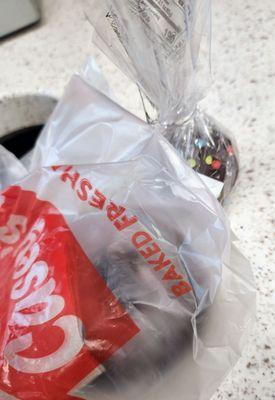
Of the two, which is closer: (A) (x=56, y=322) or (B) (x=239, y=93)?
(A) (x=56, y=322)

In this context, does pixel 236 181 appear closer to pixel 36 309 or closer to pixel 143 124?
pixel 143 124

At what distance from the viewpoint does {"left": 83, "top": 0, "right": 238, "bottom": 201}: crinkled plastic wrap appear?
1.26 ft

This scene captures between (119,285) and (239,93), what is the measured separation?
348 millimetres

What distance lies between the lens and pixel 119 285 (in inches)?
13.8

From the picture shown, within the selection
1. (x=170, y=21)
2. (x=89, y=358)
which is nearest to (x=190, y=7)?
(x=170, y=21)

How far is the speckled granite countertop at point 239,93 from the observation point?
1.38ft

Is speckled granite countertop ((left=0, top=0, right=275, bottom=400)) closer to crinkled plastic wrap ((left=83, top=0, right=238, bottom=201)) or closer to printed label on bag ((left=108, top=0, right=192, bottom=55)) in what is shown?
crinkled plastic wrap ((left=83, top=0, right=238, bottom=201))

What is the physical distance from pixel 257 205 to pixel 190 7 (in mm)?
230

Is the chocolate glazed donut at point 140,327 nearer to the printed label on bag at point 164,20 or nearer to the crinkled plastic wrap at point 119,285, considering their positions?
the crinkled plastic wrap at point 119,285

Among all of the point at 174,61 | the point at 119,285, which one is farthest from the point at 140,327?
the point at 174,61

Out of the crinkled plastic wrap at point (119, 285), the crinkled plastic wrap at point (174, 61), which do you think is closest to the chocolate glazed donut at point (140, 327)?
the crinkled plastic wrap at point (119, 285)

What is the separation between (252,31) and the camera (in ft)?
2.06

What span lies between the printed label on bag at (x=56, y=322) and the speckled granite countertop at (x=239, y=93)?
148 mm

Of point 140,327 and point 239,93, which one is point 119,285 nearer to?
point 140,327
